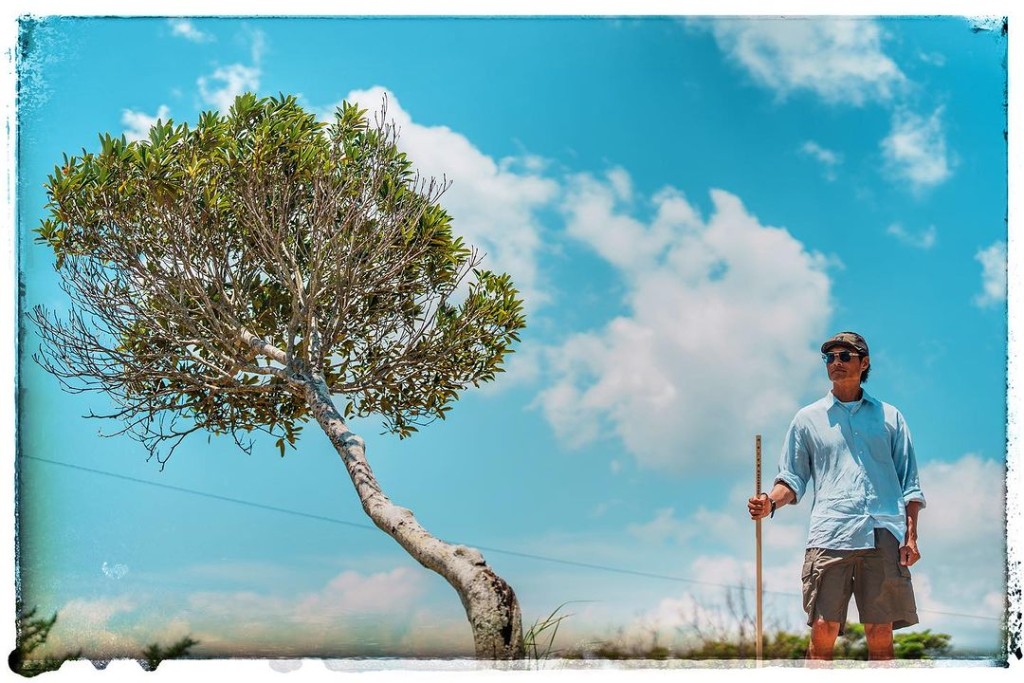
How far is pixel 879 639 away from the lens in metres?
7.15

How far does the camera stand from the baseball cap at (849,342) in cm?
724

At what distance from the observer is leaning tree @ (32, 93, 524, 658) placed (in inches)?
328

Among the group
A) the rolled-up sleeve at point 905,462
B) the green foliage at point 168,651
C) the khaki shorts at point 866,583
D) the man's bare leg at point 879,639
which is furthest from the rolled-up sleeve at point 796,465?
the green foliage at point 168,651

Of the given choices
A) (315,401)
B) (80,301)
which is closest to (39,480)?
(80,301)

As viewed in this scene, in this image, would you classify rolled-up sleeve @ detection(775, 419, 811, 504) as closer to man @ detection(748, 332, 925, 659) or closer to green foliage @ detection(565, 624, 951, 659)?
man @ detection(748, 332, 925, 659)

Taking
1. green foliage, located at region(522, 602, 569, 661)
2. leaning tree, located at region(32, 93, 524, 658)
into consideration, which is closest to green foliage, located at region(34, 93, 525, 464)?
leaning tree, located at region(32, 93, 524, 658)

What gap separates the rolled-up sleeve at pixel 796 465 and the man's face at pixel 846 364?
44 centimetres

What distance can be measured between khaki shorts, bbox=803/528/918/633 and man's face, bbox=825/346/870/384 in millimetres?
1010

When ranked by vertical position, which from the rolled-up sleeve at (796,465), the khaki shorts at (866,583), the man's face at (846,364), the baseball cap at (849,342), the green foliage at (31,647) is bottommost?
the green foliage at (31,647)

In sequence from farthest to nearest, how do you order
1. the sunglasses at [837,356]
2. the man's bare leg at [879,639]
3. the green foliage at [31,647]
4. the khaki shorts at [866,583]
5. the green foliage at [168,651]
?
the green foliage at [168,651], the green foliage at [31,647], the sunglasses at [837,356], the man's bare leg at [879,639], the khaki shorts at [866,583]

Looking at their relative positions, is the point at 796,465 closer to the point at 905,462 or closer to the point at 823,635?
the point at 905,462

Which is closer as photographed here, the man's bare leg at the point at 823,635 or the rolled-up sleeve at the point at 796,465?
the man's bare leg at the point at 823,635

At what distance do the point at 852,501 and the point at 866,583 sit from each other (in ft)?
1.75

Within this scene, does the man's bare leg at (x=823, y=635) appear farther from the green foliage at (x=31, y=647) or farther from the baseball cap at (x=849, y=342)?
the green foliage at (x=31, y=647)
